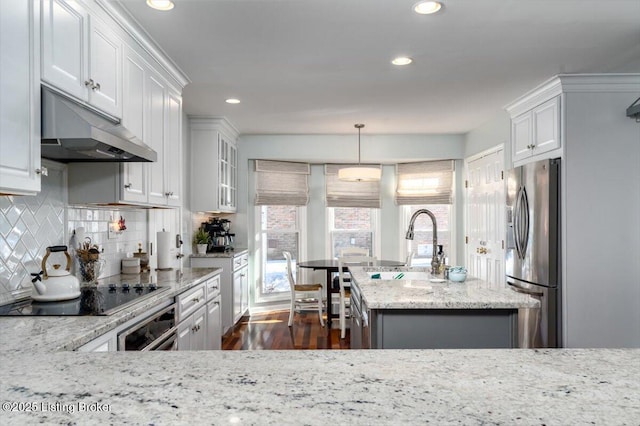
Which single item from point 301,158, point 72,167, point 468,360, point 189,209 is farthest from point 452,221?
point 468,360

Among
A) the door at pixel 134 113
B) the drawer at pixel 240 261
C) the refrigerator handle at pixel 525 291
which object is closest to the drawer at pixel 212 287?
the door at pixel 134 113

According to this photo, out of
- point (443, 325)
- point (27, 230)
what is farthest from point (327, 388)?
point (27, 230)

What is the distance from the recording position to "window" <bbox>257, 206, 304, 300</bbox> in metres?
6.29

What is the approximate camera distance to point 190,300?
291 centimetres

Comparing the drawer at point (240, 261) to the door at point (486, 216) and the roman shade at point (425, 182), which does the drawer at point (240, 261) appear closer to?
the roman shade at point (425, 182)

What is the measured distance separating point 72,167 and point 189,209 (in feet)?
7.88

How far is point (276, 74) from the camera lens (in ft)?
11.5

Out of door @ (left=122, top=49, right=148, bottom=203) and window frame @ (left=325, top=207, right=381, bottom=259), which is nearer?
door @ (left=122, top=49, right=148, bottom=203)

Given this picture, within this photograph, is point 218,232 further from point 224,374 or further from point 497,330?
point 224,374

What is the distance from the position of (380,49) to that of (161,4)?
1.40 m

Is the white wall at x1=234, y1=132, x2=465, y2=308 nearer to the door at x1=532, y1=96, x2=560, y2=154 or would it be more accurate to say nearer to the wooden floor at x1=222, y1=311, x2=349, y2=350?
the wooden floor at x1=222, y1=311, x2=349, y2=350

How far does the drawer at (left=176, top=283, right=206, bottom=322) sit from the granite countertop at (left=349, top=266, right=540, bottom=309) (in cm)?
108

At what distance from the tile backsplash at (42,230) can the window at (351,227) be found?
3.67 meters

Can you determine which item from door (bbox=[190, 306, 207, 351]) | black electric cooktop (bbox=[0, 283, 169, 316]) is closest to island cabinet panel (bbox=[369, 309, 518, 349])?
black electric cooktop (bbox=[0, 283, 169, 316])
